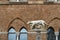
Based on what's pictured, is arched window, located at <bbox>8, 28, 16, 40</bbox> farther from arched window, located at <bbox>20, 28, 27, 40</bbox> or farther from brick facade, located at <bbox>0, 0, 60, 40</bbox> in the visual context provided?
arched window, located at <bbox>20, 28, 27, 40</bbox>

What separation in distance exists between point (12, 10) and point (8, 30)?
4.38ft

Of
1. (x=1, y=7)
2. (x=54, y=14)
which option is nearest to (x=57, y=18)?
(x=54, y=14)

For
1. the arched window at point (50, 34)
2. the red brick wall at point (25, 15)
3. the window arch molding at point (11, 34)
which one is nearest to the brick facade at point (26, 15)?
the red brick wall at point (25, 15)

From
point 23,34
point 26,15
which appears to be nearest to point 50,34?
point 23,34

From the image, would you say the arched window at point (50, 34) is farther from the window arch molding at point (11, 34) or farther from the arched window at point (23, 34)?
the window arch molding at point (11, 34)

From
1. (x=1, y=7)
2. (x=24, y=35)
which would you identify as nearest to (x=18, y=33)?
(x=24, y=35)

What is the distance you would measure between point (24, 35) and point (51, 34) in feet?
5.77

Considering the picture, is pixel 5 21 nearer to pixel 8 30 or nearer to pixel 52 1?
pixel 8 30

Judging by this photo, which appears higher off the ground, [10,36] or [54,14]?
[54,14]

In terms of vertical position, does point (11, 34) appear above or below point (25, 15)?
below

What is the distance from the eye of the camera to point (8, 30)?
801 inches

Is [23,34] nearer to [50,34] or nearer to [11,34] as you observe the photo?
[11,34]

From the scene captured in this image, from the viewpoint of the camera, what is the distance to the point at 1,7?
67.5ft

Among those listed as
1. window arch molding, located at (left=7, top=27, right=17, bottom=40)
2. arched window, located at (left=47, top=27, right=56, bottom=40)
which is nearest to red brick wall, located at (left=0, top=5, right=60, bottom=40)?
window arch molding, located at (left=7, top=27, right=17, bottom=40)
